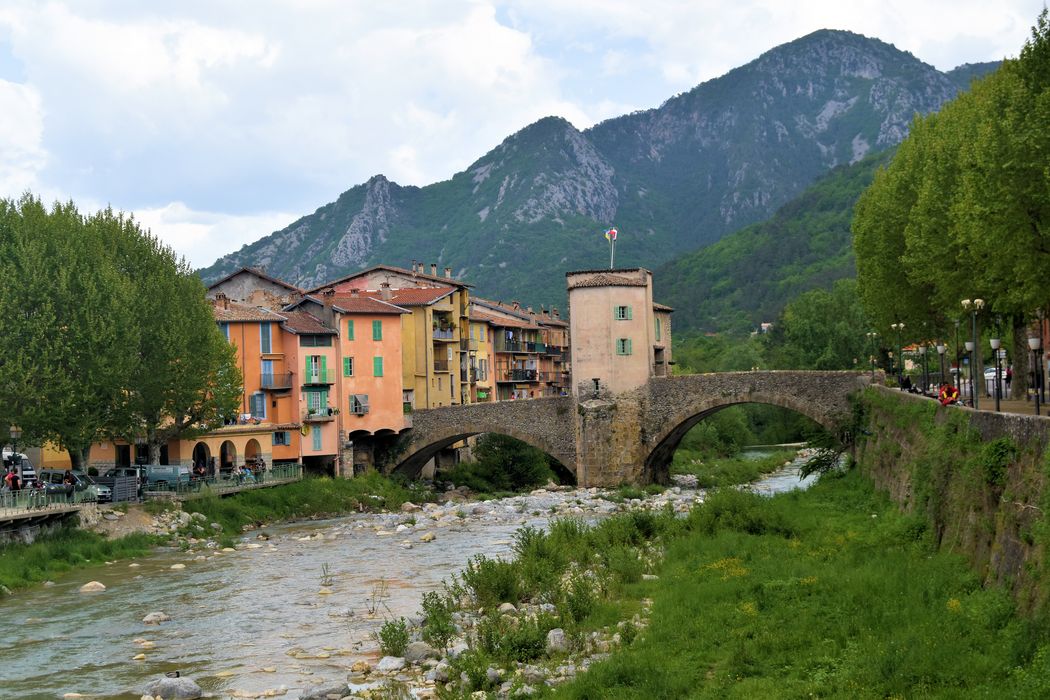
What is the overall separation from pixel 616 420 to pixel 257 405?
53.1ft

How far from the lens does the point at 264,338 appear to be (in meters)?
51.2

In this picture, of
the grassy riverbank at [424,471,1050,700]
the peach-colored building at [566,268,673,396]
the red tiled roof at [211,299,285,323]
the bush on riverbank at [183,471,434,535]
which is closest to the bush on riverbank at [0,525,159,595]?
the bush on riverbank at [183,471,434,535]

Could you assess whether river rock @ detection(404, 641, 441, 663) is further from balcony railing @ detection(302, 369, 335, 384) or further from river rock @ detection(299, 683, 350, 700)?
balcony railing @ detection(302, 369, 335, 384)

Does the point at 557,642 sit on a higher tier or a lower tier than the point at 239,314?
lower

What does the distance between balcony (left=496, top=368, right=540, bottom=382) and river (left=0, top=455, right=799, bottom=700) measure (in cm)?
3518

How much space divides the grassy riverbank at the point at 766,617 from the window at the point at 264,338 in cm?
2595

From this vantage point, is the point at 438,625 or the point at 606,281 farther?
the point at 606,281

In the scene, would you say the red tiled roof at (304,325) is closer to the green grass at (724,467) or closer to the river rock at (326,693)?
the green grass at (724,467)

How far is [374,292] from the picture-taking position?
204ft

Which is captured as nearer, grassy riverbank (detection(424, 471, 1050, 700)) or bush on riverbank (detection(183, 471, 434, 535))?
grassy riverbank (detection(424, 471, 1050, 700))

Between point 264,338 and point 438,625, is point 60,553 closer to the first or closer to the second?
point 438,625

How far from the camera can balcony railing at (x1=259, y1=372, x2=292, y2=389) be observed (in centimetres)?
5103

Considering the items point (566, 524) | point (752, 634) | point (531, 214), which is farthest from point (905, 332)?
point (531, 214)

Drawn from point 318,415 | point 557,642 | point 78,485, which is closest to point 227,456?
point 318,415
